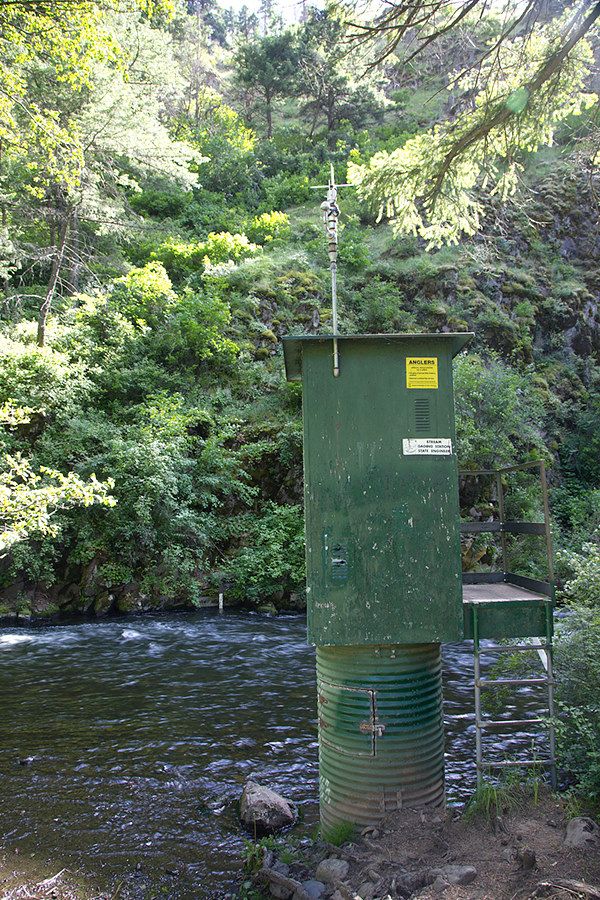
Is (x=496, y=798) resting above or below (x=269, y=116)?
below

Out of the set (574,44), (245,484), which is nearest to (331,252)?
(574,44)

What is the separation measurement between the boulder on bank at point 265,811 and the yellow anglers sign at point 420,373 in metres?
3.47

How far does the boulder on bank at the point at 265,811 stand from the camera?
4426 mm

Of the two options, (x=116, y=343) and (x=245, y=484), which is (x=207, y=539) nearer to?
(x=245, y=484)

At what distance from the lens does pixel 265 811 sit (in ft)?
14.8

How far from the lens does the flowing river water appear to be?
167 inches

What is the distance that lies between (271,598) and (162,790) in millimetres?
7032

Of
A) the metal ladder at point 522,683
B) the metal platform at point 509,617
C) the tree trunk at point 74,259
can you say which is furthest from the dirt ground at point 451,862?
the tree trunk at point 74,259

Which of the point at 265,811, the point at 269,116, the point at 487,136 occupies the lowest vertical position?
the point at 265,811

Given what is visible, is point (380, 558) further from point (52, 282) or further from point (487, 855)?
point (52, 282)

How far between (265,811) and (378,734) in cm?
129

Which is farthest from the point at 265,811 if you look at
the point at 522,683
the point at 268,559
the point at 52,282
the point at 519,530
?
the point at 52,282

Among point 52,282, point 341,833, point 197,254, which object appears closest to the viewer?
point 341,833

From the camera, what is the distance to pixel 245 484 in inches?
542
